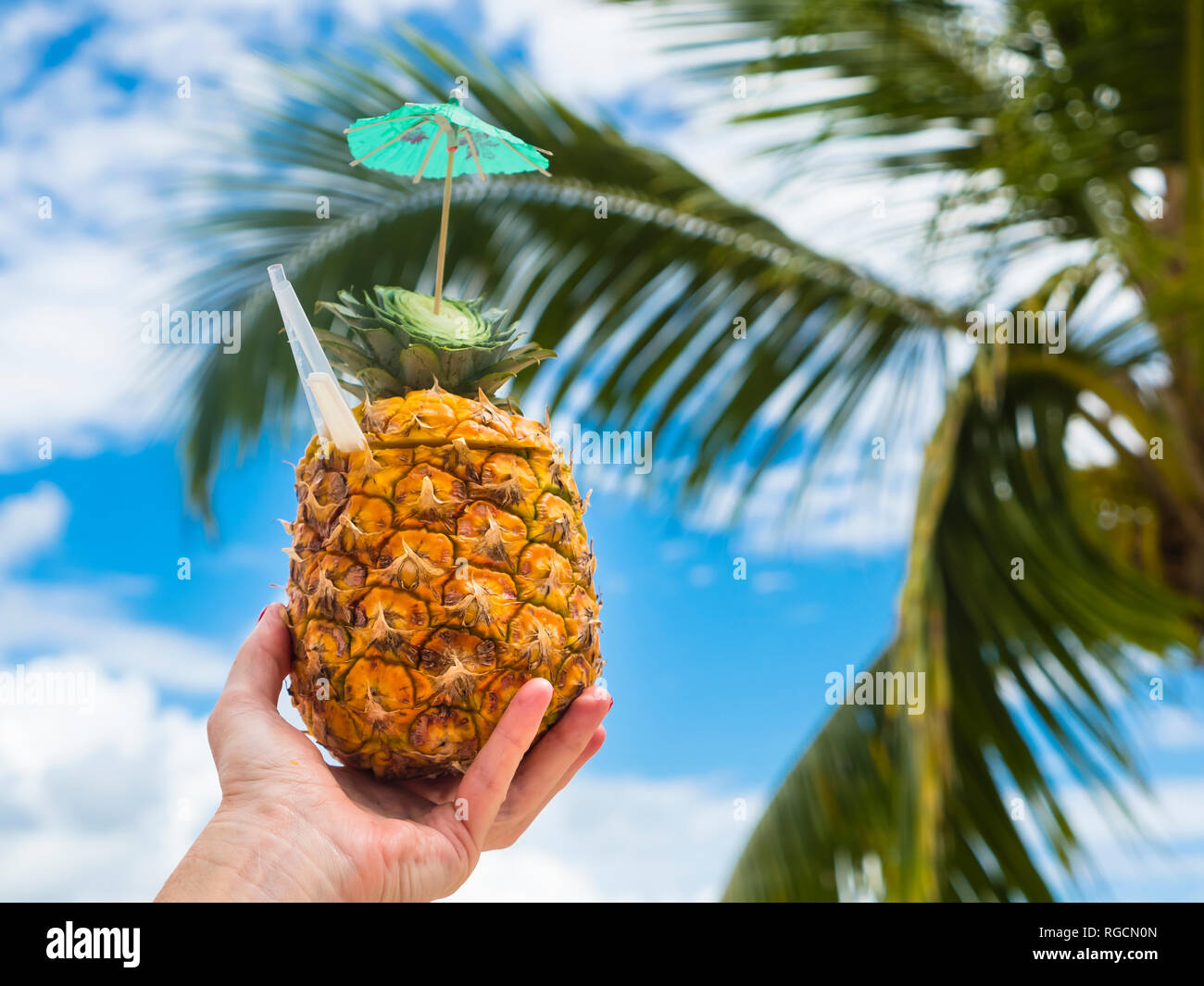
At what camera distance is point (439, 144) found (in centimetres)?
148

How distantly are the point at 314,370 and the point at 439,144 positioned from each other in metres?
0.46

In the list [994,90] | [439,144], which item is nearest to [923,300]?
[994,90]

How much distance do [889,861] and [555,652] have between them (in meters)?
1.62

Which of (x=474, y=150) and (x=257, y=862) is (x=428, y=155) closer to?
(x=474, y=150)

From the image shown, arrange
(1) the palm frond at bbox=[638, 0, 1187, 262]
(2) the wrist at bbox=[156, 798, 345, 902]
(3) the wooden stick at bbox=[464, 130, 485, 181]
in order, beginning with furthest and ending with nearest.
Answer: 1. (1) the palm frond at bbox=[638, 0, 1187, 262]
2. (3) the wooden stick at bbox=[464, 130, 485, 181]
3. (2) the wrist at bbox=[156, 798, 345, 902]

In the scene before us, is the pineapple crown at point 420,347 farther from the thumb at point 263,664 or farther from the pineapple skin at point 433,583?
the thumb at point 263,664

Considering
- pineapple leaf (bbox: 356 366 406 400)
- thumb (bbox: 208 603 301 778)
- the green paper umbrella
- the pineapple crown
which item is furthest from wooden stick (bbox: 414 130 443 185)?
thumb (bbox: 208 603 301 778)

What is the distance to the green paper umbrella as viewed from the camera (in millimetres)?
1289

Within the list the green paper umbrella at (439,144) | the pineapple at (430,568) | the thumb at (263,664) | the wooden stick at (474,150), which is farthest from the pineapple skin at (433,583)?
the wooden stick at (474,150)

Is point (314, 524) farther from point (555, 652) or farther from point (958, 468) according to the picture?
point (958, 468)

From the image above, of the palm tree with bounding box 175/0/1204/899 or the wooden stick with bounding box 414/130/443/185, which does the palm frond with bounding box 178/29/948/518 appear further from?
the wooden stick with bounding box 414/130/443/185

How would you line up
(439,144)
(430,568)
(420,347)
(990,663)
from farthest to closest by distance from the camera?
1. (990,663)
2. (439,144)
3. (420,347)
4. (430,568)
